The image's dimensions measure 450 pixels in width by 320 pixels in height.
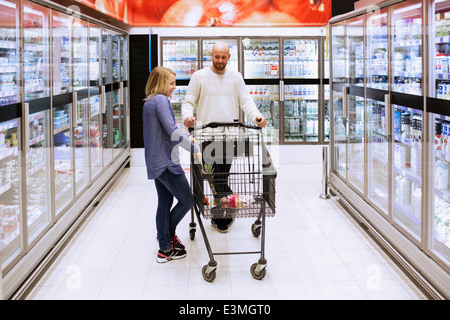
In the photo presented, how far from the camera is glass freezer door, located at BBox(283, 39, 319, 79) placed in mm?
9242

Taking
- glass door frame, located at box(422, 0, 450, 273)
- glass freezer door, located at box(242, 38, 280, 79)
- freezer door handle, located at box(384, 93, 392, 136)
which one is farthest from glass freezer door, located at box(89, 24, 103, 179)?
glass door frame, located at box(422, 0, 450, 273)

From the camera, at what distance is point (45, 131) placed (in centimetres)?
462

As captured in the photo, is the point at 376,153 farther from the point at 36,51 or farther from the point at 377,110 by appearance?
the point at 36,51

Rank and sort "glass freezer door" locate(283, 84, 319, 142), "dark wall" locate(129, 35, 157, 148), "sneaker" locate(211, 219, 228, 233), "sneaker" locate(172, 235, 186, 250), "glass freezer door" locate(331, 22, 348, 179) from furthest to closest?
"glass freezer door" locate(283, 84, 319, 142) < "dark wall" locate(129, 35, 157, 148) < "glass freezer door" locate(331, 22, 348, 179) < "sneaker" locate(211, 219, 228, 233) < "sneaker" locate(172, 235, 186, 250)

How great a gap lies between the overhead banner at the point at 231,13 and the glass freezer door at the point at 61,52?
3728mm

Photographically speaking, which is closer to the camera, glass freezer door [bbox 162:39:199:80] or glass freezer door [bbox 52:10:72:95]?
glass freezer door [bbox 52:10:72:95]

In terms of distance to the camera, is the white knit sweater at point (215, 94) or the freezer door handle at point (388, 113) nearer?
the freezer door handle at point (388, 113)

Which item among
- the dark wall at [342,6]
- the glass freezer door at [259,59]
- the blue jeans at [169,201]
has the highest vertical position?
the dark wall at [342,6]

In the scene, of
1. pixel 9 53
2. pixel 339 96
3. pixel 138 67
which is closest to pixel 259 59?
pixel 138 67

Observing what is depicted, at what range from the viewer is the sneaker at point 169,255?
446 centimetres

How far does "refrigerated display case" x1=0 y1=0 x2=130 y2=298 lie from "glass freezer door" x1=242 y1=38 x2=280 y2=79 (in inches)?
118

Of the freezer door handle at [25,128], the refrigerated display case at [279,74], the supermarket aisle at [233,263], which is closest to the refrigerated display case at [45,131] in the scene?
the freezer door handle at [25,128]

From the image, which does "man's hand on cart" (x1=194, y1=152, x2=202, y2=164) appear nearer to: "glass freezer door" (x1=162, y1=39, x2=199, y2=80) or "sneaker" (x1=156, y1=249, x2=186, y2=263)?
"sneaker" (x1=156, y1=249, x2=186, y2=263)

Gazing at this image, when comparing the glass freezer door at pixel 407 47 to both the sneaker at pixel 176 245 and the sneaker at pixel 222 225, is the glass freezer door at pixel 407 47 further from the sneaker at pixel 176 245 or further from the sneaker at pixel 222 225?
the sneaker at pixel 176 245
